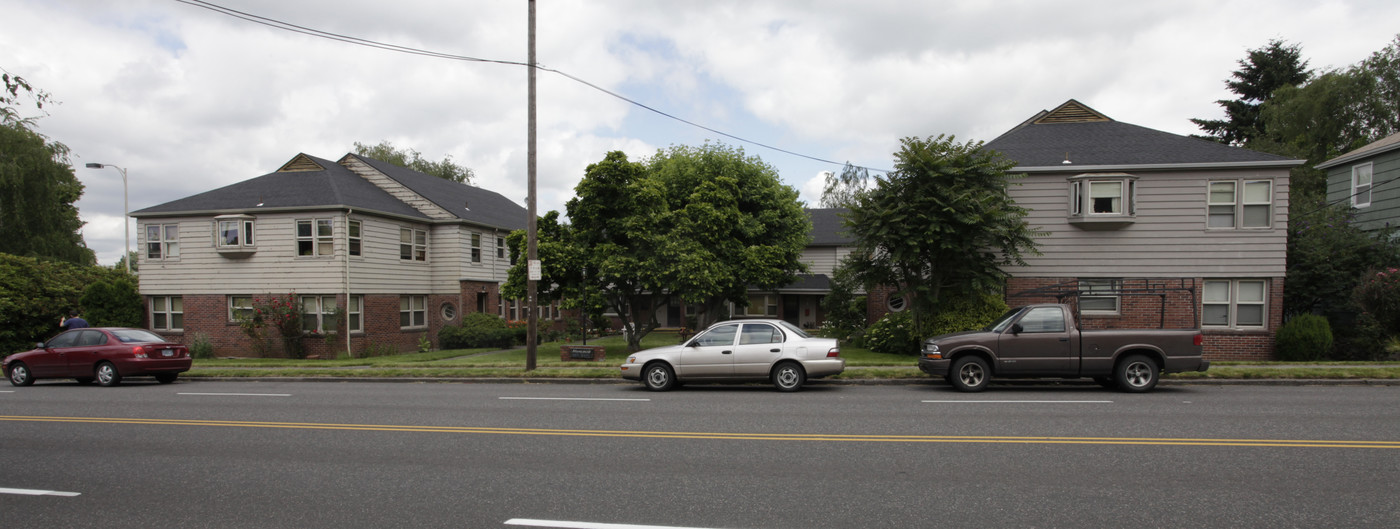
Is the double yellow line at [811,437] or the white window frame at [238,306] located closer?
the double yellow line at [811,437]

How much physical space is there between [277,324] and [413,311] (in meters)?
5.19

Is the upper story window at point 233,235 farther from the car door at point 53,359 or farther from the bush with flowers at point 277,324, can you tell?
the car door at point 53,359

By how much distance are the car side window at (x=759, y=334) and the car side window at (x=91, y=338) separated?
14853 mm

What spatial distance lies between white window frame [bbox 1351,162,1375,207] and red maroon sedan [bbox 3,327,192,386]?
35.4 metres

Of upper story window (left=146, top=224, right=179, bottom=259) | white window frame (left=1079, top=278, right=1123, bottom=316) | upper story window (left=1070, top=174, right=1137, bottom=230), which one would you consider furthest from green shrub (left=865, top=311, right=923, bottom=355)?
upper story window (left=146, top=224, right=179, bottom=259)

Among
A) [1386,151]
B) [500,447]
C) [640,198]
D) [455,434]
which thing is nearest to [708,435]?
[500,447]


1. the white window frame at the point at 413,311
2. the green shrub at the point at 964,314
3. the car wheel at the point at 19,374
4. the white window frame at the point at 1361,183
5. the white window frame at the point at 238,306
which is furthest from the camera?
the white window frame at the point at 413,311

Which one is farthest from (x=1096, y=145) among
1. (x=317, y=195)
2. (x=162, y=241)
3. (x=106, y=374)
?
(x=162, y=241)

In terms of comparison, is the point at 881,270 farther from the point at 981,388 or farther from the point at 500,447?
the point at 500,447

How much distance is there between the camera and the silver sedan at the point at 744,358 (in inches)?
546

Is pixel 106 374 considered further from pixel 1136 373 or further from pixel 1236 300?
pixel 1236 300

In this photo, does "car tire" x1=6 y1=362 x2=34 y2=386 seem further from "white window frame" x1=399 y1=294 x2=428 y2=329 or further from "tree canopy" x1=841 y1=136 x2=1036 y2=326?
"tree canopy" x1=841 y1=136 x2=1036 y2=326

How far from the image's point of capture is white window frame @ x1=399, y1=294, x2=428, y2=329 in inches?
1132

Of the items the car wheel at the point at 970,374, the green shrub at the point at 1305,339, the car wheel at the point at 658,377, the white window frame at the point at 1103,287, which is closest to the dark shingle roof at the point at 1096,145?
the white window frame at the point at 1103,287
